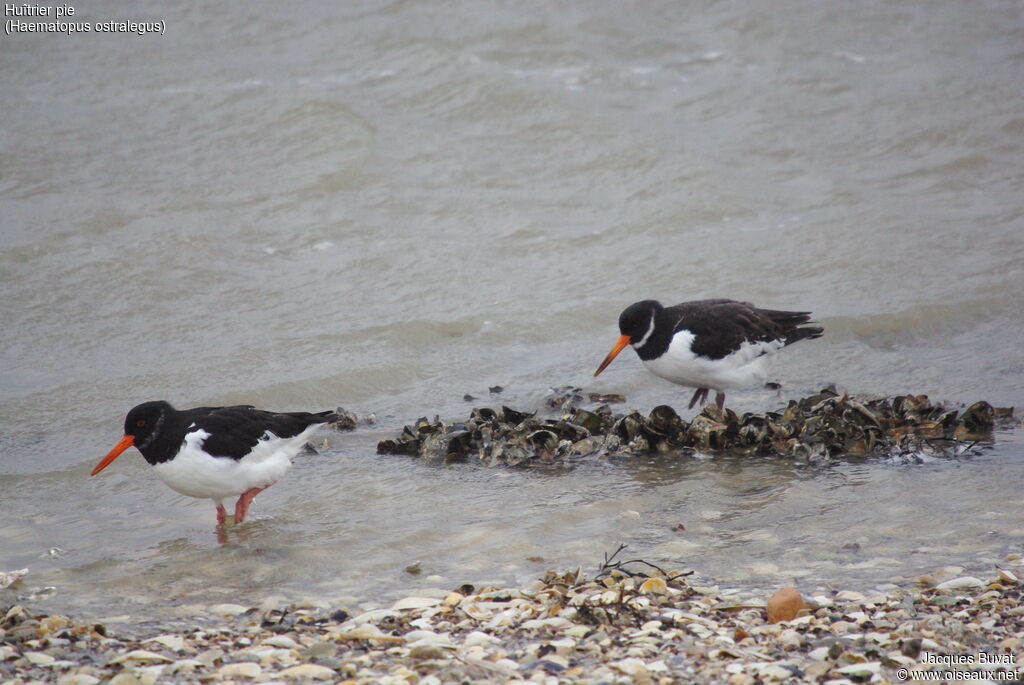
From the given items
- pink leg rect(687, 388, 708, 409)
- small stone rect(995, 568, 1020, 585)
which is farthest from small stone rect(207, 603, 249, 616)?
pink leg rect(687, 388, 708, 409)

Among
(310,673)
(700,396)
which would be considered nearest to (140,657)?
(310,673)

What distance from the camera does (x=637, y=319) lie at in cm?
704

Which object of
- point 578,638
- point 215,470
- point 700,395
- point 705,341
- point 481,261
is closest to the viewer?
point 578,638

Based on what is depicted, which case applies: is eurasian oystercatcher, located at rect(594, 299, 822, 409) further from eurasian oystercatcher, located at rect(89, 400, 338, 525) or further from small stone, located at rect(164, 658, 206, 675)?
small stone, located at rect(164, 658, 206, 675)

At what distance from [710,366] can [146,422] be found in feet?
11.3

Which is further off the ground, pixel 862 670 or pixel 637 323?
pixel 637 323

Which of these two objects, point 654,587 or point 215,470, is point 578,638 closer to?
point 654,587

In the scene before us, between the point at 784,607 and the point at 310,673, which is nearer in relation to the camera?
the point at 310,673

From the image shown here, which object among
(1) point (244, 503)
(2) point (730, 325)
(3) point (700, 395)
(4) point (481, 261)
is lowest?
(1) point (244, 503)

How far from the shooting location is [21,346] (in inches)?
325

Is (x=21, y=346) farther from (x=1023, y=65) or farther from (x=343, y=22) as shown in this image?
(x=1023, y=65)

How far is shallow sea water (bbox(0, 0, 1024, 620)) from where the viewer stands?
5199 millimetres

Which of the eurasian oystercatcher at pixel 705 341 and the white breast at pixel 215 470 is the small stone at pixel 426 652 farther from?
the eurasian oystercatcher at pixel 705 341

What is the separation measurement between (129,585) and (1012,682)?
3598mm
